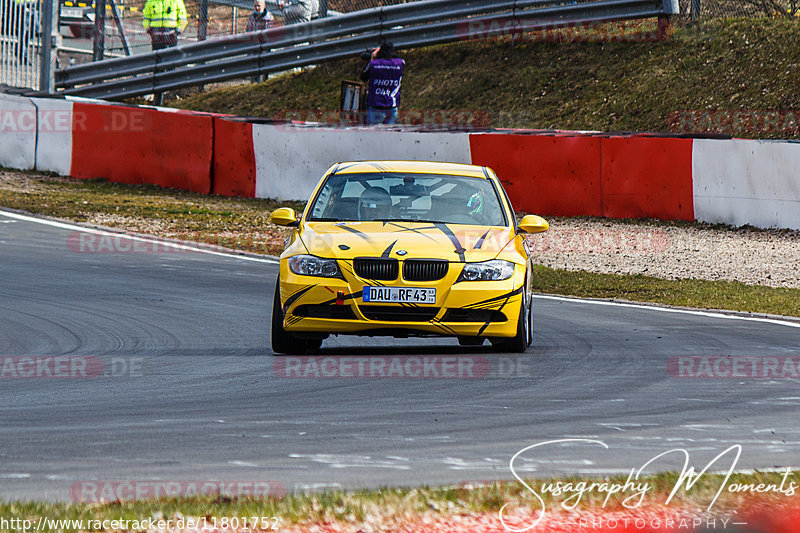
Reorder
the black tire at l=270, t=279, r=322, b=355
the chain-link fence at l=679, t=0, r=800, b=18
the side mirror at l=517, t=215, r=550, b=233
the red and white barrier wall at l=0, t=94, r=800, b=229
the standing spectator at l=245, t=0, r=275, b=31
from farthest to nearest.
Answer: the standing spectator at l=245, t=0, r=275, b=31 → the chain-link fence at l=679, t=0, r=800, b=18 → the red and white barrier wall at l=0, t=94, r=800, b=229 → the side mirror at l=517, t=215, r=550, b=233 → the black tire at l=270, t=279, r=322, b=355

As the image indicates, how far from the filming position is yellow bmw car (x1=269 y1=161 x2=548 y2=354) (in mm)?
8812

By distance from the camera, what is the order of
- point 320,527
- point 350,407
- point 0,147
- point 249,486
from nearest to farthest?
point 320,527 < point 249,486 < point 350,407 < point 0,147

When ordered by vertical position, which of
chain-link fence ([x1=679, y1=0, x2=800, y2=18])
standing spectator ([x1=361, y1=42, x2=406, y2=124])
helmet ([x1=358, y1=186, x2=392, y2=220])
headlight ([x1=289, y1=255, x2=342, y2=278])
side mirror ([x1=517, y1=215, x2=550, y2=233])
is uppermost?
chain-link fence ([x1=679, y1=0, x2=800, y2=18])

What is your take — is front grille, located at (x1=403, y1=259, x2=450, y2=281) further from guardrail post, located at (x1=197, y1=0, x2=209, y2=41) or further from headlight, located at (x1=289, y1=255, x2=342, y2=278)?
guardrail post, located at (x1=197, y1=0, x2=209, y2=41)

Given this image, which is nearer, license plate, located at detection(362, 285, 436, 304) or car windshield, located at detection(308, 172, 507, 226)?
license plate, located at detection(362, 285, 436, 304)

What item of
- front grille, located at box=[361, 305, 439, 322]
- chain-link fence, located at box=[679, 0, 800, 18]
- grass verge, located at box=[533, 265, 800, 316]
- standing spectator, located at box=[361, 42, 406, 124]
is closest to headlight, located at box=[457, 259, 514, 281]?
front grille, located at box=[361, 305, 439, 322]

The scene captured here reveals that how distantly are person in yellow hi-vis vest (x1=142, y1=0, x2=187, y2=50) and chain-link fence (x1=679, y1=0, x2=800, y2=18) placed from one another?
1080cm

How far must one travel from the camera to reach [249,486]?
17.1 ft

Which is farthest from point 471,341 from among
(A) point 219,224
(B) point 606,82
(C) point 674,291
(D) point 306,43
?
(D) point 306,43

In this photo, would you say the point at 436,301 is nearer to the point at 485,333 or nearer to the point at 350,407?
the point at 485,333

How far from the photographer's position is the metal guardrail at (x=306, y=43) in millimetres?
26875

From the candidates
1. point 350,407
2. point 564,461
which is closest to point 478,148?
point 350,407

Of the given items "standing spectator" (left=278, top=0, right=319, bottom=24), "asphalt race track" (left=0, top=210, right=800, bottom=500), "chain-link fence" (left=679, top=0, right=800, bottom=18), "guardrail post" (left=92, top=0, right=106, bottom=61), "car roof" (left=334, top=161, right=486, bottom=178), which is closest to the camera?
"asphalt race track" (left=0, top=210, right=800, bottom=500)

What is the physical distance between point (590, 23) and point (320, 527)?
2272cm
